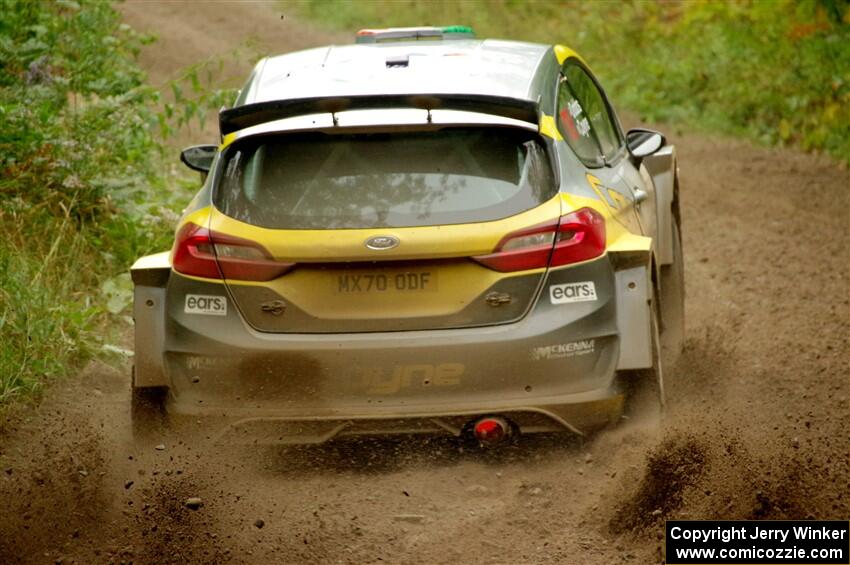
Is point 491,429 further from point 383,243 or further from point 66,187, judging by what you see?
point 66,187

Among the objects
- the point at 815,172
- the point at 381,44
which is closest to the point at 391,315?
the point at 381,44

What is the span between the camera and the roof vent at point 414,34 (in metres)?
6.94

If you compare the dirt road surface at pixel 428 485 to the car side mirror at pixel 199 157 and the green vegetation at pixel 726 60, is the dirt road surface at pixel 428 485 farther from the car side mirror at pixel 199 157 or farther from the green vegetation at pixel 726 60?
the green vegetation at pixel 726 60

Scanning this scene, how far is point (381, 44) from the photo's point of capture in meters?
6.64

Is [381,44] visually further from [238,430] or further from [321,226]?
[238,430]

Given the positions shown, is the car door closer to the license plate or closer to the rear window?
the rear window

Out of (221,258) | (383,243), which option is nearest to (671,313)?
(383,243)

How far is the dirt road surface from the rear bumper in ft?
0.81

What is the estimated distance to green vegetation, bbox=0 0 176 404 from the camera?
7496 millimetres

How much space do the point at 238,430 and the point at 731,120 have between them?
12.7m

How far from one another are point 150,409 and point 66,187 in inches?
153

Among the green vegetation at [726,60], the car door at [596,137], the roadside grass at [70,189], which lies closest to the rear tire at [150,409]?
the roadside grass at [70,189]

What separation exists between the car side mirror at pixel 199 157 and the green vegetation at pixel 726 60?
9689mm

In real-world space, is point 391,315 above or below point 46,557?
above
